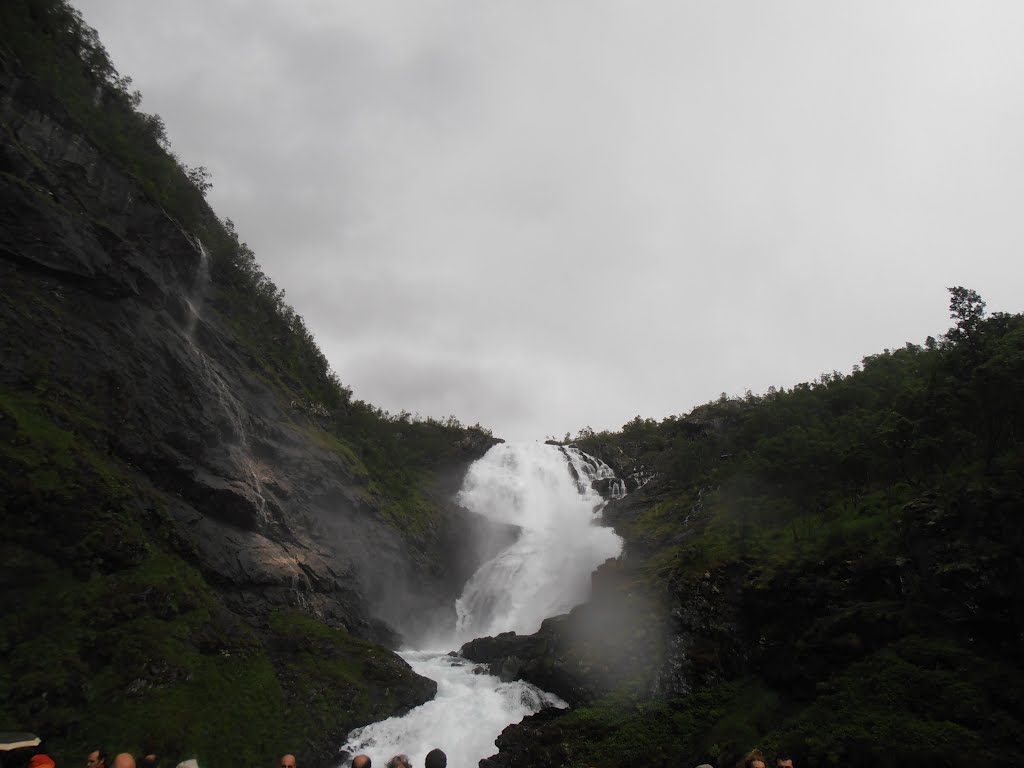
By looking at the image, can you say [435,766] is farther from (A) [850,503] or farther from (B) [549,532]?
(B) [549,532]

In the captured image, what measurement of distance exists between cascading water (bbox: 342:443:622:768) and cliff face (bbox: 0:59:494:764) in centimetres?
199

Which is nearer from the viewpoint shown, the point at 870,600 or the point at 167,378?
the point at 870,600

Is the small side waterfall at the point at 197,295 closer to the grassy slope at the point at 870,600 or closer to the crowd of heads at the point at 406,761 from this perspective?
the grassy slope at the point at 870,600

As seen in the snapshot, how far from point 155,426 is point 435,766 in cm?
2726

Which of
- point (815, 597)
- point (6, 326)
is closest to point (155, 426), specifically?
point (6, 326)

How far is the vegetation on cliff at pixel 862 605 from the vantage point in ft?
48.5

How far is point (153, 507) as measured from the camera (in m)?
24.0

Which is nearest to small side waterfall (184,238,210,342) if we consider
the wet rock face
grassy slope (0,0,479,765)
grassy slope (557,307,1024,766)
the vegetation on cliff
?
the wet rock face

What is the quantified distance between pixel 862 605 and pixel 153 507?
27960 millimetres

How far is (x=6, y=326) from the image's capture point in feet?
76.7

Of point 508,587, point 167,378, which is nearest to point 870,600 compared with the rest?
point 508,587

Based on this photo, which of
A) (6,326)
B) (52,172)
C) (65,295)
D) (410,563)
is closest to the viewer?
(6,326)

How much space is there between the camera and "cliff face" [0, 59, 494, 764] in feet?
58.0

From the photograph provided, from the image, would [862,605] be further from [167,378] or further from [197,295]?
[197,295]
